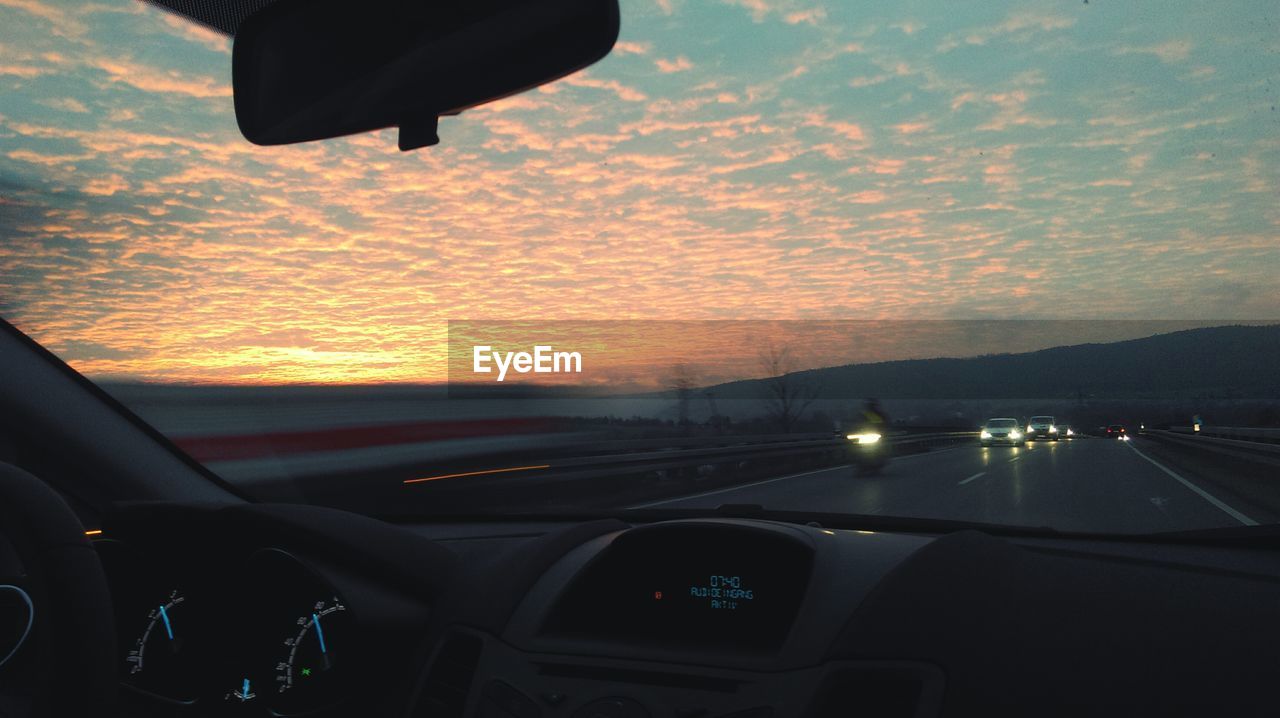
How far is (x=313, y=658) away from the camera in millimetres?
3250

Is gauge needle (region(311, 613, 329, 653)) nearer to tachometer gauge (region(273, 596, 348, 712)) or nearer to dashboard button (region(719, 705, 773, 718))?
tachometer gauge (region(273, 596, 348, 712))

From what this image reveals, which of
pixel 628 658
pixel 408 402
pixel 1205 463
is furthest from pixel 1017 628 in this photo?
pixel 1205 463

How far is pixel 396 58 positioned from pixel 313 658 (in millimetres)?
2247

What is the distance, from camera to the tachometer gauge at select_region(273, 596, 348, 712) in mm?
3219

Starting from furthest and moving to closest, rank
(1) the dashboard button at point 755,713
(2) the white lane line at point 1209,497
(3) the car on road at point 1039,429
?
(3) the car on road at point 1039,429
(2) the white lane line at point 1209,497
(1) the dashboard button at point 755,713

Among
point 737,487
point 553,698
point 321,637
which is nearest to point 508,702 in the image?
point 553,698

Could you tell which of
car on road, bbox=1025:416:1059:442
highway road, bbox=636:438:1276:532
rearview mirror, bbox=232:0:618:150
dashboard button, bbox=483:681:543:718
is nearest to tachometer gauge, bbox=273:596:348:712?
dashboard button, bbox=483:681:543:718

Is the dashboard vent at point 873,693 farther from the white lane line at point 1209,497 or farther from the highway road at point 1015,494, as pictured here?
the highway road at point 1015,494

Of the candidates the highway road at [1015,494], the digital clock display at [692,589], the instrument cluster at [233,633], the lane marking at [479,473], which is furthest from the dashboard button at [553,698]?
the lane marking at [479,473]

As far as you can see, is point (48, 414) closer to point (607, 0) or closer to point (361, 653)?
point (361, 653)

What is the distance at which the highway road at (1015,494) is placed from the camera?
26.6 ft

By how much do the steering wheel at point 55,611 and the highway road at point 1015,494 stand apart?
504cm

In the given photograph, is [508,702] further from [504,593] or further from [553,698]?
[504,593]

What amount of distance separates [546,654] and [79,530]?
1.34 m
